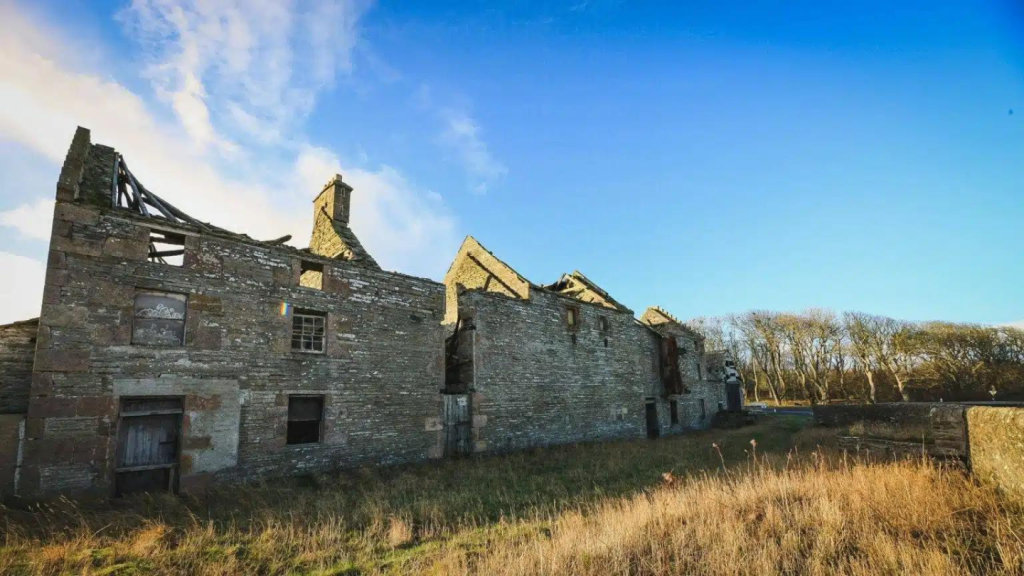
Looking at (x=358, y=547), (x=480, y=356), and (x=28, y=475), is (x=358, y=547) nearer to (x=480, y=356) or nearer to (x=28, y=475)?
Answer: (x=28, y=475)

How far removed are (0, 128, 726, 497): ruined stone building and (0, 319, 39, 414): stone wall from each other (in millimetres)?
25

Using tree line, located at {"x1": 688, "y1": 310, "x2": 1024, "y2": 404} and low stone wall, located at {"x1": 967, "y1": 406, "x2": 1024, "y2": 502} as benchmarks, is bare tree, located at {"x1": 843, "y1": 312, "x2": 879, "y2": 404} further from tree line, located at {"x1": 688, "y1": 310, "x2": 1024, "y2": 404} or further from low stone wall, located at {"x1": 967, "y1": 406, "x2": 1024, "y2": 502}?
low stone wall, located at {"x1": 967, "y1": 406, "x2": 1024, "y2": 502}

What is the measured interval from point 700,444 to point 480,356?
9.99m

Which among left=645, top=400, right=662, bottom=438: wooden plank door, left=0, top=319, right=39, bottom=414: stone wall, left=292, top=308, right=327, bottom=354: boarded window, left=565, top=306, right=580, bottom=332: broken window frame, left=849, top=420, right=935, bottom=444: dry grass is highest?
left=565, top=306, right=580, bottom=332: broken window frame

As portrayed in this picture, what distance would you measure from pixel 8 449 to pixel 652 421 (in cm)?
2329

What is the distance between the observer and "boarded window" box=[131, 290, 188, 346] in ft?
31.6

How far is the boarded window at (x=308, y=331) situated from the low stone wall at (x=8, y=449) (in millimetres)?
4935

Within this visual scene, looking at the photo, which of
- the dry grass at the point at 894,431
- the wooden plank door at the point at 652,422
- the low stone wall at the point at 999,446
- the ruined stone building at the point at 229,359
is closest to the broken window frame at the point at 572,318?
the ruined stone building at the point at 229,359

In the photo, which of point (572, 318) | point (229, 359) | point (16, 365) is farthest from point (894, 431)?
point (16, 365)

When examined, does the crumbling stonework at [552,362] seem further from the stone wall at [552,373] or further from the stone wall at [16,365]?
the stone wall at [16,365]

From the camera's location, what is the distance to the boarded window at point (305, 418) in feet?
37.7

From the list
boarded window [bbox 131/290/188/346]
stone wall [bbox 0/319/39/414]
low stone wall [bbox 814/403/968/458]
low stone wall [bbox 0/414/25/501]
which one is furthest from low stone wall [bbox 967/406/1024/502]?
stone wall [bbox 0/319/39/414]

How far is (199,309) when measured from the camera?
10281 millimetres

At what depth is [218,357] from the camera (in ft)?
34.0
